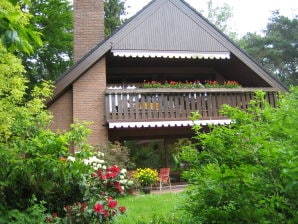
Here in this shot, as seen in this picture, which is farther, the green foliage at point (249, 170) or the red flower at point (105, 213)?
the red flower at point (105, 213)

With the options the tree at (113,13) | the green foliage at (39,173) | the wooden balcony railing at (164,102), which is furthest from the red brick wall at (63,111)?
the tree at (113,13)

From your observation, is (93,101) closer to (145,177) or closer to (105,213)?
(145,177)

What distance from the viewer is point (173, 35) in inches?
639

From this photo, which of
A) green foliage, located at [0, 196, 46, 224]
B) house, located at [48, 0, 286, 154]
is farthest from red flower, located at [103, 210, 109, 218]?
house, located at [48, 0, 286, 154]

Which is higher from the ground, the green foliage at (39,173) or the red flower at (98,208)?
the green foliage at (39,173)

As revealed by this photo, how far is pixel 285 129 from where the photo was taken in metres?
2.90

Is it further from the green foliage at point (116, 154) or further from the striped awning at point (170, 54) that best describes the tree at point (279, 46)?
the green foliage at point (116, 154)

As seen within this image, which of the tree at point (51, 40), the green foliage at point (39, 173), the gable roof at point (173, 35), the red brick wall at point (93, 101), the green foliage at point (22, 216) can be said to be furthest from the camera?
the tree at point (51, 40)

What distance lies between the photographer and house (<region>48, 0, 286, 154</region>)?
14477 mm

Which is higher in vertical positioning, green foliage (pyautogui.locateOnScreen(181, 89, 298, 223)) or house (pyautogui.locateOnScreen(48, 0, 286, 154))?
house (pyautogui.locateOnScreen(48, 0, 286, 154))

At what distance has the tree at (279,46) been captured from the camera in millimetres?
41438

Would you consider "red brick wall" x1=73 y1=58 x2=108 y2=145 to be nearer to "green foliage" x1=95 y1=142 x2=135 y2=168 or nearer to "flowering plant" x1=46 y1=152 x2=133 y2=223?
"green foliage" x1=95 y1=142 x2=135 y2=168

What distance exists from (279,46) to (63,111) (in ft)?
109

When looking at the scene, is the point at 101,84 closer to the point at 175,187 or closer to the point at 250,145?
the point at 175,187
